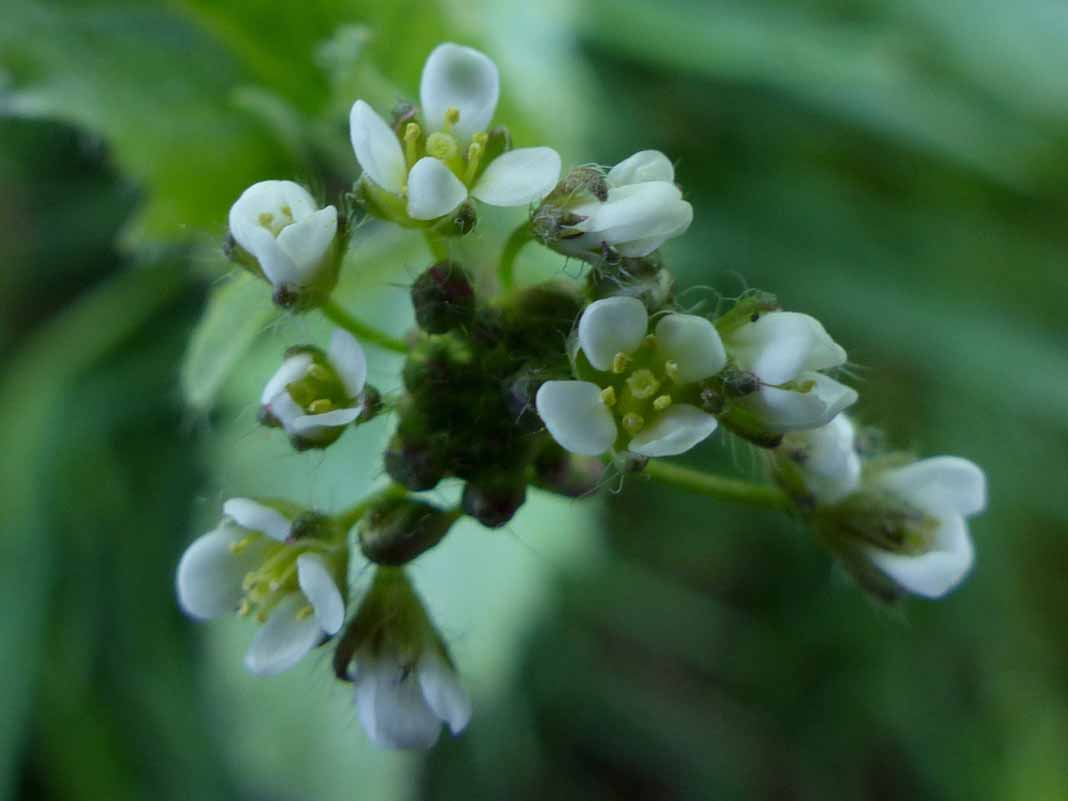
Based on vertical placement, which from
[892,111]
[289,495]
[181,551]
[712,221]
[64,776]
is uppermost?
[892,111]

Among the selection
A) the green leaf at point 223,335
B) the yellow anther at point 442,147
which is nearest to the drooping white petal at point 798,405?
the yellow anther at point 442,147

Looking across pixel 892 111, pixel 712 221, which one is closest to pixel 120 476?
pixel 712 221

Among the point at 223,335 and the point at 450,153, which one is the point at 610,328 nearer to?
the point at 450,153

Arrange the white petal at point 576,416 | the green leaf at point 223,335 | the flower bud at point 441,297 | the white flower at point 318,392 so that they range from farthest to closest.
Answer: the green leaf at point 223,335 < the flower bud at point 441,297 < the white flower at point 318,392 < the white petal at point 576,416

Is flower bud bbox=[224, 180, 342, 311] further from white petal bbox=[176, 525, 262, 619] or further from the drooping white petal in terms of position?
the drooping white petal

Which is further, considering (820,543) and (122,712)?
(122,712)

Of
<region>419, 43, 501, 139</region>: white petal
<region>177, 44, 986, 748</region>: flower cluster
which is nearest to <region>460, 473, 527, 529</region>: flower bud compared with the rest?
<region>177, 44, 986, 748</region>: flower cluster

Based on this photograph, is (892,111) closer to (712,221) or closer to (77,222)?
(712,221)

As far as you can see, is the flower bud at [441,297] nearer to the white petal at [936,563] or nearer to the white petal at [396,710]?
the white petal at [396,710]
